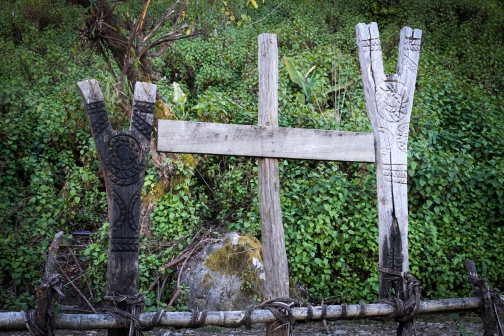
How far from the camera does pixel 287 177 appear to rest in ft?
21.6

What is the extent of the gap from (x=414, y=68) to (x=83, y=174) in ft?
14.9

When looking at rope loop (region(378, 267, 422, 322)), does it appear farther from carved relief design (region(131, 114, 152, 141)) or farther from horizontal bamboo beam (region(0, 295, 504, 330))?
carved relief design (region(131, 114, 152, 141))

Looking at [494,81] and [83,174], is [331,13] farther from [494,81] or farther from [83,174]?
[83,174]

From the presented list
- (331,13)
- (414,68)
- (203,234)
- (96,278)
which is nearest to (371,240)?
(203,234)

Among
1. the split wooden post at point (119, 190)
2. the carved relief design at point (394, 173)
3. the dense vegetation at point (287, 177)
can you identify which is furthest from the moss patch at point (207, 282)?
the carved relief design at point (394, 173)

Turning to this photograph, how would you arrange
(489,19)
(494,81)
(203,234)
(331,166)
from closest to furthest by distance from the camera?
(203,234) → (331,166) → (494,81) → (489,19)

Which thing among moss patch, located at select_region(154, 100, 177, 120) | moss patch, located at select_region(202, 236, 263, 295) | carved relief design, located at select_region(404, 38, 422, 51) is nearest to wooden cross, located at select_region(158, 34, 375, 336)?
carved relief design, located at select_region(404, 38, 422, 51)

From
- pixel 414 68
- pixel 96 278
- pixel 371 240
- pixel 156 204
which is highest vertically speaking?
pixel 414 68

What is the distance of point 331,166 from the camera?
6.60 meters

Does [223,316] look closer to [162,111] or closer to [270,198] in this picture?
[270,198]

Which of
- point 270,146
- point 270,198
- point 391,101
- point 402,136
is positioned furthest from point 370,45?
point 270,198

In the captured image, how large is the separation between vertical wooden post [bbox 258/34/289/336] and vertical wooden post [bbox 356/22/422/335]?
34.1 inches

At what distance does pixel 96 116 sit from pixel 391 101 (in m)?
2.32

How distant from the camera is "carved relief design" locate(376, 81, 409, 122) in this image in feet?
13.1
